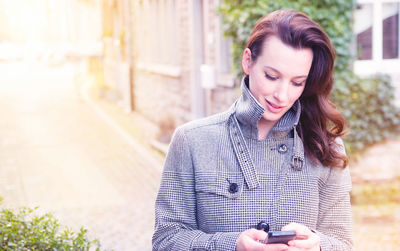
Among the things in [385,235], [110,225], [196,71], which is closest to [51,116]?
[196,71]

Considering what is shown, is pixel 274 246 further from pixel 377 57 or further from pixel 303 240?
pixel 377 57

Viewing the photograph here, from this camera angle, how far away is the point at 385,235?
19.5 ft

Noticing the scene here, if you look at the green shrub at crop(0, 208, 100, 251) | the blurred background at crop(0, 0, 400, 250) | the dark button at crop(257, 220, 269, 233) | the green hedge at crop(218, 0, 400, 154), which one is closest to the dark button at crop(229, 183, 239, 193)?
the dark button at crop(257, 220, 269, 233)

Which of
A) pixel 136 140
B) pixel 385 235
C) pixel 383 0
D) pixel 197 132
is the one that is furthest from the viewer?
pixel 136 140

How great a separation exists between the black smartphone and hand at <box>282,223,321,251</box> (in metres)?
0.05

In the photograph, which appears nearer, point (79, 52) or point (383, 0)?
point (383, 0)

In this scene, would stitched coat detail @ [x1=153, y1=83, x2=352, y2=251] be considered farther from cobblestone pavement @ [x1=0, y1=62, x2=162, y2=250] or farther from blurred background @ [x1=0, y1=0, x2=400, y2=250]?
cobblestone pavement @ [x1=0, y1=62, x2=162, y2=250]

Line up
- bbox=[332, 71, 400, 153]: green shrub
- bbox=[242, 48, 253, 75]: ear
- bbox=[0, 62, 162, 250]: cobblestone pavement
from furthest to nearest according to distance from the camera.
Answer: bbox=[332, 71, 400, 153]: green shrub
bbox=[0, 62, 162, 250]: cobblestone pavement
bbox=[242, 48, 253, 75]: ear

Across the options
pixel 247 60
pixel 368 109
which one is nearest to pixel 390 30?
pixel 368 109

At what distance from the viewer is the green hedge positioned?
24.6 ft

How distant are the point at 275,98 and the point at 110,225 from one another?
4.78 meters

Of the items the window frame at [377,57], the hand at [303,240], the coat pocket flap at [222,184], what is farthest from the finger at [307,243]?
the window frame at [377,57]

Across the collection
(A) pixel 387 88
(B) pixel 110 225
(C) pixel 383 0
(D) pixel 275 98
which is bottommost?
(B) pixel 110 225

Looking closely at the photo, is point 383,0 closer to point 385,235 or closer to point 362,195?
point 362,195
